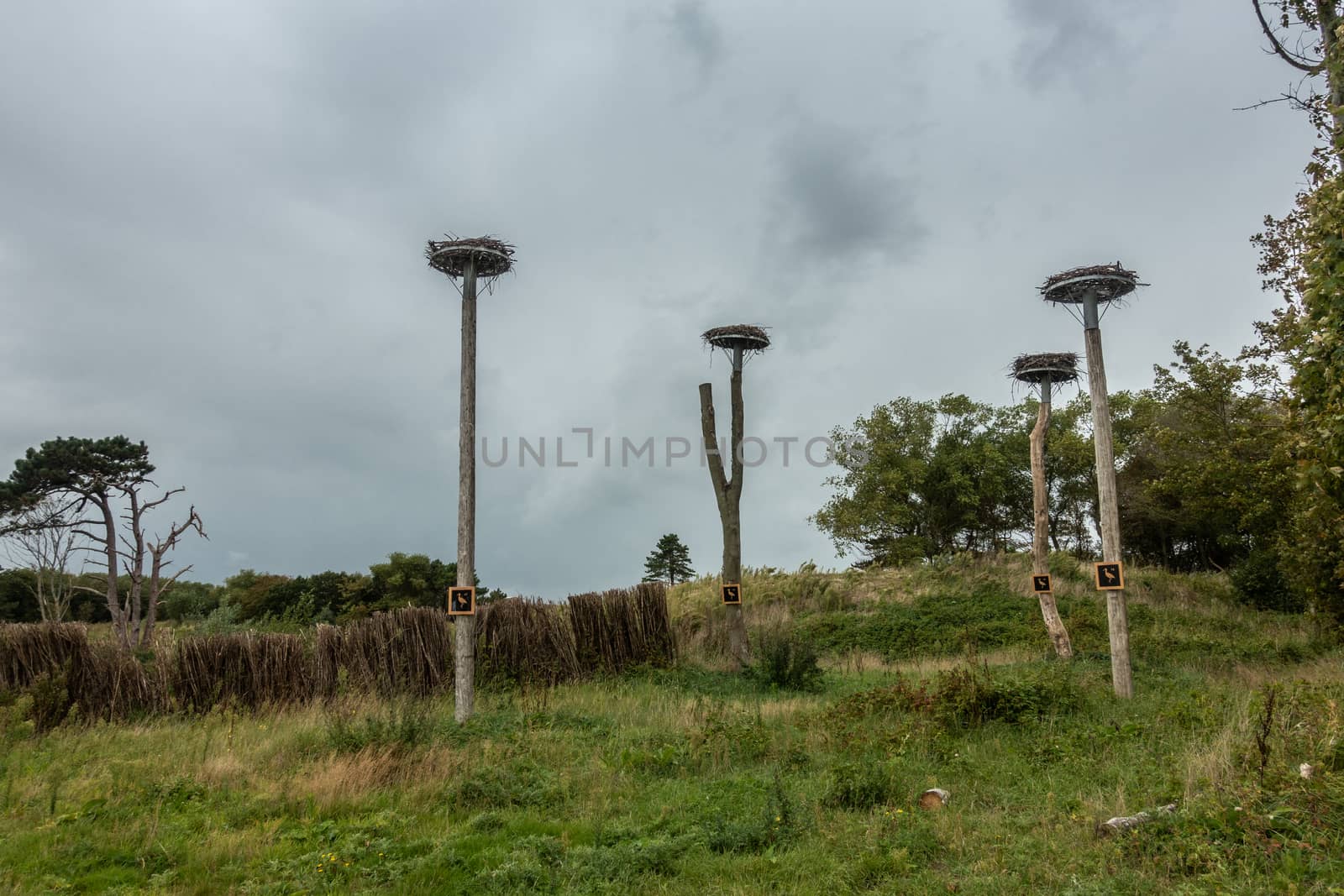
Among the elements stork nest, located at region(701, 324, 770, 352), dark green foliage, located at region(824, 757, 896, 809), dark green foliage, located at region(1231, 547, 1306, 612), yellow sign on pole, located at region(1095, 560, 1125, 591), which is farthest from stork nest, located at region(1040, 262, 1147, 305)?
dark green foliage, located at region(1231, 547, 1306, 612)

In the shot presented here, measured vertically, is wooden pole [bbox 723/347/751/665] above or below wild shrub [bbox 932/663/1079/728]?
above

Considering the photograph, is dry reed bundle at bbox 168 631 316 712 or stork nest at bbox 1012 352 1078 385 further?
stork nest at bbox 1012 352 1078 385

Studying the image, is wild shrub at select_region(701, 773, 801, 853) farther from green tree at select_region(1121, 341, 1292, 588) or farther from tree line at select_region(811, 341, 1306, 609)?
tree line at select_region(811, 341, 1306, 609)

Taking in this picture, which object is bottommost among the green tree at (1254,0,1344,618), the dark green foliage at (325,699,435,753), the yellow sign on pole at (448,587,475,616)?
the dark green foliage at (325,699,435,753)

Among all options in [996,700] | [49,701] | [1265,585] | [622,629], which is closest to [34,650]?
[49,701]

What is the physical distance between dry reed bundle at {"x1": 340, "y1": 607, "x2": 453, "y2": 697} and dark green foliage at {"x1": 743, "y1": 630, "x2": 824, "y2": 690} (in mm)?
5468

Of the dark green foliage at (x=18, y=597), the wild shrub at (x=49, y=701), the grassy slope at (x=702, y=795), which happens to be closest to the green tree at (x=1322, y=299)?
the grassy slope at (x=702, y=795)

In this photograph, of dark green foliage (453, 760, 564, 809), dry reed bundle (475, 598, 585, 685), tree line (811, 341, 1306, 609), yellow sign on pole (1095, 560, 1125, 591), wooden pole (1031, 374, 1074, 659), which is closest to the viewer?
dark green foliage (453, 760, 564, 809)

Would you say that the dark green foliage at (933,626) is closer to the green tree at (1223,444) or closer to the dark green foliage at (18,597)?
the green tree at (1223,444)

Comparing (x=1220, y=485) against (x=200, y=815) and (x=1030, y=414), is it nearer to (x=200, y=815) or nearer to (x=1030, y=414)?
(x=1030, y=414)

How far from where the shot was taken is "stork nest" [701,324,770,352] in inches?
645

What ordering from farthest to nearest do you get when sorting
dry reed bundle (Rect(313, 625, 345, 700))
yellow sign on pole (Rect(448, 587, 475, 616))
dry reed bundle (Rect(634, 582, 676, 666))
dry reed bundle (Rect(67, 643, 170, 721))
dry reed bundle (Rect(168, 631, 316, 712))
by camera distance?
dry reed bundle (Rect(634, 582, 676, 666)) < dry reed bundle (Rect(313, 625, 345, 700)) < dry reed bundle (Rect(168, 631, 316, 712)) < dry reed bundle (Rect(67, 643, 170, 721)) < yellow sign on pole (Rect(448, 587, 475, 616))

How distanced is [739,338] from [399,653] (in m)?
8.54

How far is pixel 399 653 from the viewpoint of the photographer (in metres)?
14.2
